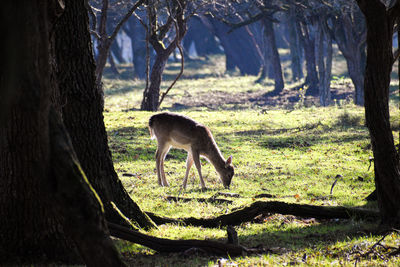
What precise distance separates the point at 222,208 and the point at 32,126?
4.65 metres

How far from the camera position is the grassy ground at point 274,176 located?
618 cm

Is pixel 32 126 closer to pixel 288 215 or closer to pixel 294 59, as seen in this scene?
pixel 288 215

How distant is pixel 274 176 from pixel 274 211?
4.58 meters

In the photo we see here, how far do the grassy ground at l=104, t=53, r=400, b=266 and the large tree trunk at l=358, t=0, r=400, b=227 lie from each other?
0.65 m

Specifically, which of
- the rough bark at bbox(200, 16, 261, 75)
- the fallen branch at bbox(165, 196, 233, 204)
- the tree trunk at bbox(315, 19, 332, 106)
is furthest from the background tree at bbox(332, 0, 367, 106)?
the rough bark at bbox(200, 16, 261, 75)

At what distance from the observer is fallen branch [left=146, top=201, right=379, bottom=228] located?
24.8 feet

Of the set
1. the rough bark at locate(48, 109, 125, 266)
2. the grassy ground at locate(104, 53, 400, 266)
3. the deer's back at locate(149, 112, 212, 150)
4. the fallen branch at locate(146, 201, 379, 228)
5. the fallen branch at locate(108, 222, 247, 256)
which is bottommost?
the grassy ground at locate(104, 53, 400, 266)

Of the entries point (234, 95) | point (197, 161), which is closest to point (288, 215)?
point (197, 161)

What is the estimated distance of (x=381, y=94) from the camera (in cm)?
675

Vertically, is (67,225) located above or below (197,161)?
above

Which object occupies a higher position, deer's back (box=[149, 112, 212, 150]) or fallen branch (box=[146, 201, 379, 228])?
deer's back (box=[149, 112, 212, 150])

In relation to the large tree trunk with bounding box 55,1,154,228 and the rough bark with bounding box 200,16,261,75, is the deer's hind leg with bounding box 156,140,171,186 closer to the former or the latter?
the large tree trunk with bounding box 55,1,154,228

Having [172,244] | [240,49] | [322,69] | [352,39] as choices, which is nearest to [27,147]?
[172,244]

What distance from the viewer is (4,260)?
557 centimetres
